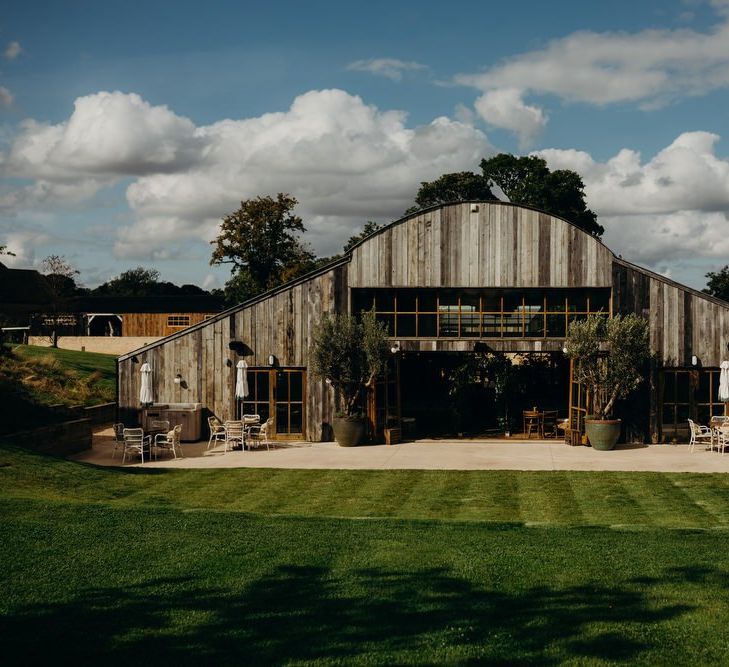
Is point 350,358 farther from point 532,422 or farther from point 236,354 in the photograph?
point 532,422

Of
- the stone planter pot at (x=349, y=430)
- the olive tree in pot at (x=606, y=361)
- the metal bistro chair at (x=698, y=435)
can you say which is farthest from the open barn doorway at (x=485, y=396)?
the metal bistro chair at (x=698, y=435)

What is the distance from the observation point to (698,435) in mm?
21422

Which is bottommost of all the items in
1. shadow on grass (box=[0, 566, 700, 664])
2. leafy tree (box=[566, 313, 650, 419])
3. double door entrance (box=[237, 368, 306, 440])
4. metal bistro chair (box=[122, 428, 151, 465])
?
shadow on grass (box=[0, 566, 700, 664])

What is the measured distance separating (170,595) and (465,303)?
17.1m

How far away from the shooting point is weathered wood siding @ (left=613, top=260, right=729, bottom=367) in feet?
77.0

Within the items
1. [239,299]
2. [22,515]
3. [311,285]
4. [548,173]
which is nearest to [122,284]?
[239,299]

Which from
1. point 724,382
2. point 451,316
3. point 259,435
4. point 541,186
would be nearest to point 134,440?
point 259,435

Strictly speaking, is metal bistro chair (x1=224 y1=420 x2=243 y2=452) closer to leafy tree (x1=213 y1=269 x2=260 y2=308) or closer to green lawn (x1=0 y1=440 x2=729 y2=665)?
green lawn (x1=0 y1=440 x2=729 y2=665)

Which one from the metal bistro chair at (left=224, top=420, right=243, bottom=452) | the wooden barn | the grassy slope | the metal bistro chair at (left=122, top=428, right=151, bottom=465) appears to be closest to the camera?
the metal bistro chair at (left=122, top=428, right=151, bottom=465)

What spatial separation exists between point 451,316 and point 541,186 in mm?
34942

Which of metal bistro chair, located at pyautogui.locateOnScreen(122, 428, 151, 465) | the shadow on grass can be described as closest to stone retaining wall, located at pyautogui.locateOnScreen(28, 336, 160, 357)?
metal bistro chair, located at pyautogui.locateOnScreen(122, 428, 151, 465)

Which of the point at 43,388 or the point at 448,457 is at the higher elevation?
the point at 43,388

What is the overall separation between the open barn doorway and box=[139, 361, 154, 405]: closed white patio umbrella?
735 centimetres

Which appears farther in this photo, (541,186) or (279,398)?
(541,186)
